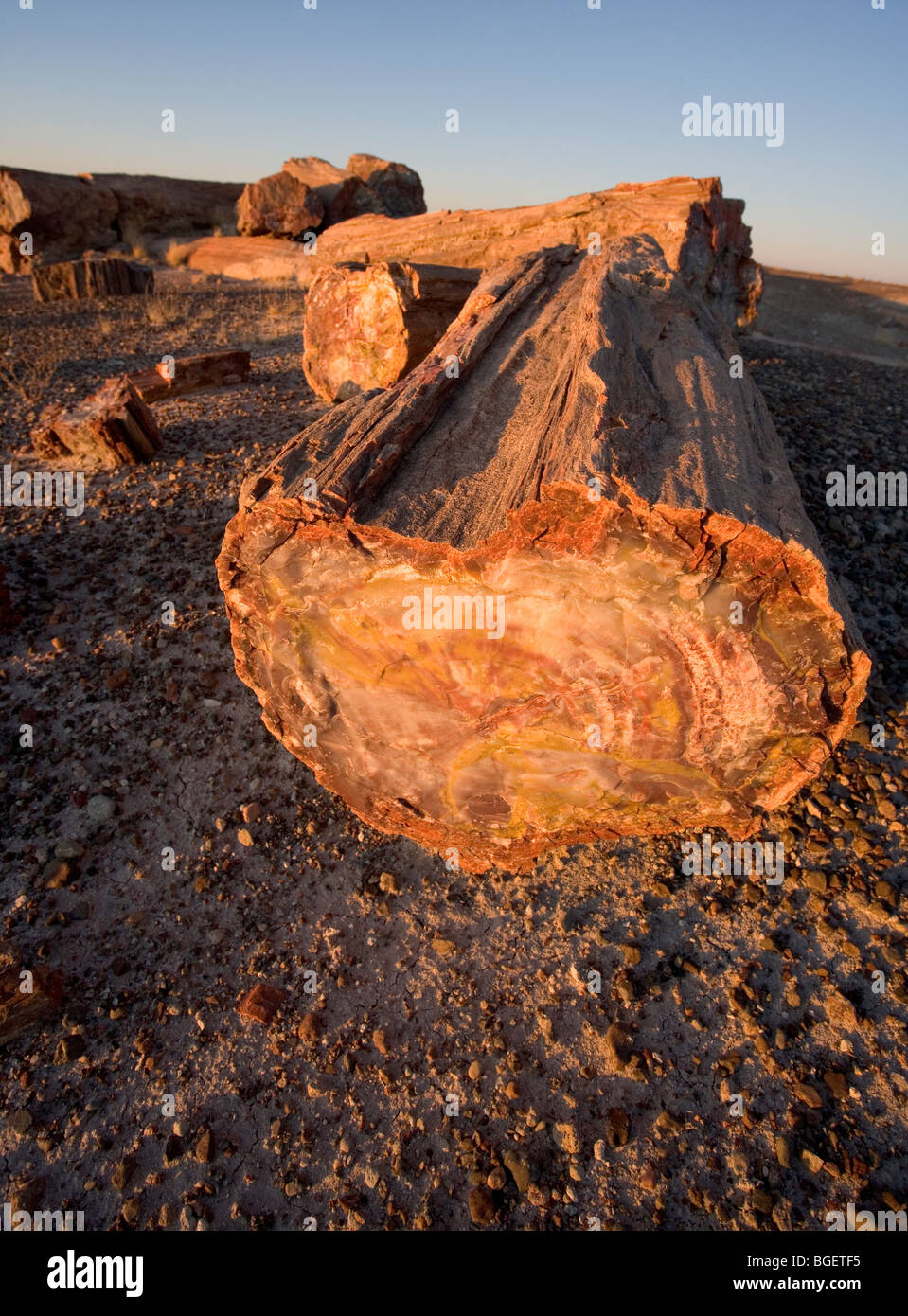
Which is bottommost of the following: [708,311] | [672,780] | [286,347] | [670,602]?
[672,780]

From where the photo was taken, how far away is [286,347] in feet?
22.3

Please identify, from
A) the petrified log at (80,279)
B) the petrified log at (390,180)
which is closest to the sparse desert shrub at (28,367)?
the petrified log at (80,279)

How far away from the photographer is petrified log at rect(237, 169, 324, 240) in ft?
38.4

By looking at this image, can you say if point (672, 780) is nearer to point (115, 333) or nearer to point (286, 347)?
point (286, 347)

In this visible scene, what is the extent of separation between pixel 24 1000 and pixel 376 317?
4257 millimetres

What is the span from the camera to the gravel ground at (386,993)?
187 centimetres

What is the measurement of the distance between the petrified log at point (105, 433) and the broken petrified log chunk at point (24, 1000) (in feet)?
10.8

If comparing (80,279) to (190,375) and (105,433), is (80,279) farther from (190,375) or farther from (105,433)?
(105,433)

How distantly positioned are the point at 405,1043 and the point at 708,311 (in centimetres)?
389

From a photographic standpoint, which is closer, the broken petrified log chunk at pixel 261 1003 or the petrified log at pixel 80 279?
the broken petrified log chunk at pixel 261 1003

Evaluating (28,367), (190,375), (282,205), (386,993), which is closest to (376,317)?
(190,375)

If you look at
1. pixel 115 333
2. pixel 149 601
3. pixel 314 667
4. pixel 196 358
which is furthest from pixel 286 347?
pixel 314 667

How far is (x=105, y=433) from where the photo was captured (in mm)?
4289

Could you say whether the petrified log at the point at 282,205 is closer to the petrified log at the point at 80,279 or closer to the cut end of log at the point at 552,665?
the petrified log at the point at 80,279
